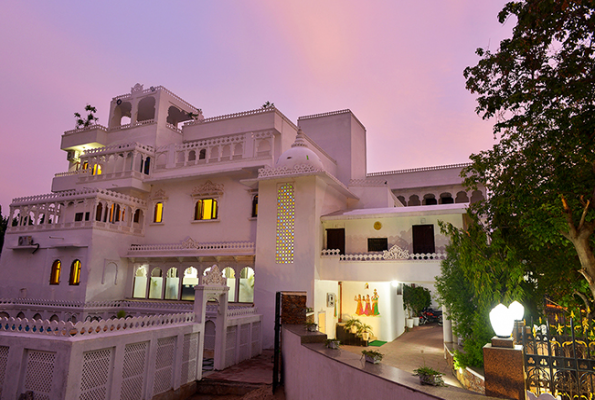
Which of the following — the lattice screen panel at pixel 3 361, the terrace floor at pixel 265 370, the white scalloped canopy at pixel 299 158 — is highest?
the white scalloped canopy at pixel 299 158

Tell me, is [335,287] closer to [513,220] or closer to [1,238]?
[513,220]

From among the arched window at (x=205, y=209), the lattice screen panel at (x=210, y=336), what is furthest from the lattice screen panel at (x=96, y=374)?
the arched window at (x=205, y=209)

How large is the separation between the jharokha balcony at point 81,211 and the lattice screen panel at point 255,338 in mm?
11109

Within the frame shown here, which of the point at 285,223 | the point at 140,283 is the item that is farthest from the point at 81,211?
the point at 285,223

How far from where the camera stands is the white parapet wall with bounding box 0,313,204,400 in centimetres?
805

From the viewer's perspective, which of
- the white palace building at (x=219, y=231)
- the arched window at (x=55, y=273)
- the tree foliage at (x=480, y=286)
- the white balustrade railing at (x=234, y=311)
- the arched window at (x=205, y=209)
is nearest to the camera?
the tree foliage at (x=480, y=286)

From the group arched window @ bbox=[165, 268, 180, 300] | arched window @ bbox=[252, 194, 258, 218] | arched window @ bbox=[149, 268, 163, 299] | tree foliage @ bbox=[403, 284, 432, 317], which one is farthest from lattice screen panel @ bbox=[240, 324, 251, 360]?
tree foliage @ bbox=[403, 284, 432, 317]

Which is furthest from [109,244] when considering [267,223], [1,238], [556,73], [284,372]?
[556,73]

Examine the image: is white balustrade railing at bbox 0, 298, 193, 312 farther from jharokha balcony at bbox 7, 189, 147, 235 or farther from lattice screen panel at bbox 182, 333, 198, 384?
lattice screen panel at bbox 182, 333, 198, 384

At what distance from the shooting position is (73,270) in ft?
69.6

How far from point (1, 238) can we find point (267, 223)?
1081 inches

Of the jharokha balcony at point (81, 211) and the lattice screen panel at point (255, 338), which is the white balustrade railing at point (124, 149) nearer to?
the jharokha balcony at point (81, 211)

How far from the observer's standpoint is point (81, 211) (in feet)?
78.3

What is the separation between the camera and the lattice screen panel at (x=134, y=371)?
30.4 feet
